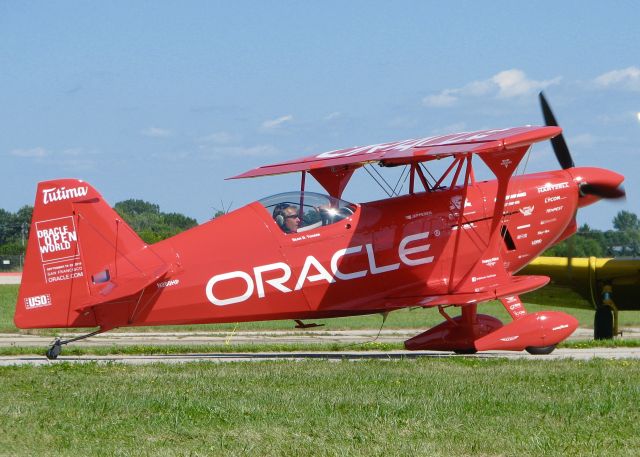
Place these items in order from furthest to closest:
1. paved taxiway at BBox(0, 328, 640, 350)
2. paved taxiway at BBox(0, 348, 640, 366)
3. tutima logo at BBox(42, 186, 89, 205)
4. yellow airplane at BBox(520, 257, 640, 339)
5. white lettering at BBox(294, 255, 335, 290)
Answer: paved taxiway at BBox(0, 328, 640, 350)
yellow airplane at BBox(520, 257, 640, 339)
paved taxiway at BBox(0, 348, 640, 366)
white lettering at BBox(294, 255, 335, 290)
tutima logo at BBox(42, 186, 89, 205)

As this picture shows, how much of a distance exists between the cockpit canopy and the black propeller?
4.53 m

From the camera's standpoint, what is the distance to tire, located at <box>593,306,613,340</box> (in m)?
21.9

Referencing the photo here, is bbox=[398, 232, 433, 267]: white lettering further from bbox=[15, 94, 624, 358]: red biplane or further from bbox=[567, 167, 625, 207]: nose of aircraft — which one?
bbox=[567, 167, 625, 207]: nose of aircraft

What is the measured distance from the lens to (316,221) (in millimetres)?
15461

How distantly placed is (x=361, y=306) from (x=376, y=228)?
47.5 inches

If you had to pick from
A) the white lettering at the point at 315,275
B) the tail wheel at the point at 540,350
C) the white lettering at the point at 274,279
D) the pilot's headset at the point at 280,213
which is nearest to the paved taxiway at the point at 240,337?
the tail wheel at the point at 540,350

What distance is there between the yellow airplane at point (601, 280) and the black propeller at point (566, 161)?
4.72m

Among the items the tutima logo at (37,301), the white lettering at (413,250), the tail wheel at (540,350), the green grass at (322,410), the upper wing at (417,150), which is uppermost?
the upper wing at (417,150)

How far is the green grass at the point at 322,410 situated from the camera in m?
7.80

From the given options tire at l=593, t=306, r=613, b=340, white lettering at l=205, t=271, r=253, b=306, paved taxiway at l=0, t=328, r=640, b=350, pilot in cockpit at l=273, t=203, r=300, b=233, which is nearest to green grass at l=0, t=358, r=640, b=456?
white lettering at l=205, t=271, r=253, b=306

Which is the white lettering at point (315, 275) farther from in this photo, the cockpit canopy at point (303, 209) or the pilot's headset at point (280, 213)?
the pilot's headset at point (280, 213)

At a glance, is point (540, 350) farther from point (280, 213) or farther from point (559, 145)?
point (280, 213)

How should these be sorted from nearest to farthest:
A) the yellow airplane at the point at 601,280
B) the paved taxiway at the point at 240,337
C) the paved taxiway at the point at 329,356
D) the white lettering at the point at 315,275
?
the white lettering at the point at 315,275
the paved taxiway at the point at 329,356
the yellow airplane at the point at 601,280
the paved taxiway at the point at 240,337

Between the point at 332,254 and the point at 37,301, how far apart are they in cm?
429
